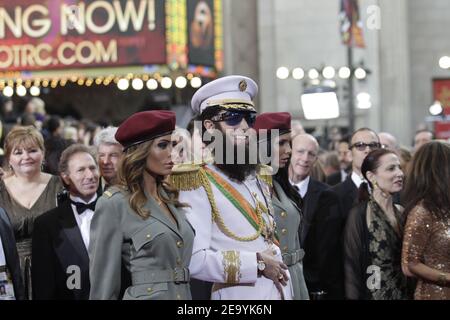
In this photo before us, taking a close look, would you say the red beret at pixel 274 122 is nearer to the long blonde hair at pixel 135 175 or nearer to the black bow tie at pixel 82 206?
the black bow tie at pixel 82 206

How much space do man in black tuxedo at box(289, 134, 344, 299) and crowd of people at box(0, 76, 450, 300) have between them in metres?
0.01

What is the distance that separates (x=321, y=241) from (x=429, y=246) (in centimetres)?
137

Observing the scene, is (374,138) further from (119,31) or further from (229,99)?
(119,31)

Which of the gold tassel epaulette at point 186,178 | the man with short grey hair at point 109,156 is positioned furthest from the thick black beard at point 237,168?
the man with short grey hair at point 109,156

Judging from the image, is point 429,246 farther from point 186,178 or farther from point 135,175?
point 135,175

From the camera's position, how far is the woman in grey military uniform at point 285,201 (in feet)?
20.6

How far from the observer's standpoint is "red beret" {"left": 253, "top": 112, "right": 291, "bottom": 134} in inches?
279

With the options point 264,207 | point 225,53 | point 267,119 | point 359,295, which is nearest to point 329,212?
point 359,295

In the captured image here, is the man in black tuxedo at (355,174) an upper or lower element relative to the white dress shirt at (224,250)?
upper

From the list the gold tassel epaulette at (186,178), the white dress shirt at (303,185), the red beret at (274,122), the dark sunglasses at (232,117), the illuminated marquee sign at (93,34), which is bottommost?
the white dress shirt at (303,185)

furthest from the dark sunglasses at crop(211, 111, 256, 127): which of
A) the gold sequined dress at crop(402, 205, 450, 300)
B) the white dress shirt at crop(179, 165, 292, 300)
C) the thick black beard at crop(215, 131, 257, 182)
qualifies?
the gold sequined dress at crop(402, 205, 450, 300)

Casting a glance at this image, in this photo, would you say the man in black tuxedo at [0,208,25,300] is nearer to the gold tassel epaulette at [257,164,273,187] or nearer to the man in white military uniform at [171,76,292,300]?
the man in white military uniform at [171,76,292,300]

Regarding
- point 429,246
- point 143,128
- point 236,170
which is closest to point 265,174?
point 236,170

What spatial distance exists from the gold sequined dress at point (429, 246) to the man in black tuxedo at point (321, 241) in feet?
3.84
